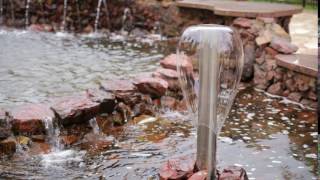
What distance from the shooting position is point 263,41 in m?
6.99

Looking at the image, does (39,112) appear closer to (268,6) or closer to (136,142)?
(136,142)

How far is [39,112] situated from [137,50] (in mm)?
3940

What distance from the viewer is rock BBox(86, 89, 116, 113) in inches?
199

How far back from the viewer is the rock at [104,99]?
16.6 ft

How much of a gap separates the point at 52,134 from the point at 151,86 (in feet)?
4.99

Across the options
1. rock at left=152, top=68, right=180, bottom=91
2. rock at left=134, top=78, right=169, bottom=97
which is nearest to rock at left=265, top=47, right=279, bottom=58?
rock at left=152, top=68, right=180, bottom=91

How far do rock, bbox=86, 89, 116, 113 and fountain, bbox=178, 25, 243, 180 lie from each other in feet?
5.65

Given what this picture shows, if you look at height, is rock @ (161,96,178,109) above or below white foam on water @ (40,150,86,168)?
above

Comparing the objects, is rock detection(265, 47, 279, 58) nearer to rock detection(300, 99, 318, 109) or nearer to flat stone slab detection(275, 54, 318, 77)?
flat stone slab detection(275, 54, 318, 77)

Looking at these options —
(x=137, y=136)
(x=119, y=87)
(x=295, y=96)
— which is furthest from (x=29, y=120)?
(x=295, y=96)

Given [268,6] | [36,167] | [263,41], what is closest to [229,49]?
[36,167]

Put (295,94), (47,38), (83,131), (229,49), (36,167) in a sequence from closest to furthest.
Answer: (229,49) → (36,167) → (83,131) → (295,94) → (47,38)

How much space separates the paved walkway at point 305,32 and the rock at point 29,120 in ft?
12.8

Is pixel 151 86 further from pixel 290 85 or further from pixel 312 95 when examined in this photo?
pixel 312 95
